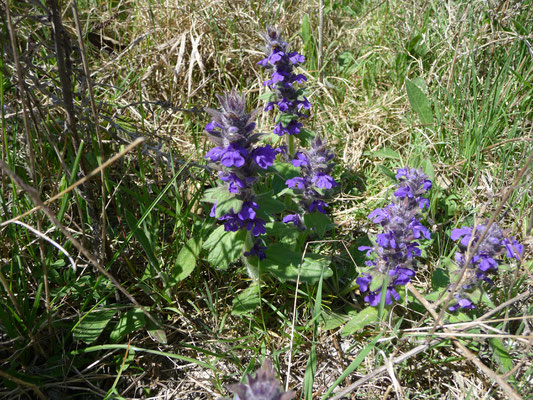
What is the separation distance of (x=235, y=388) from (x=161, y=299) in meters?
1.35

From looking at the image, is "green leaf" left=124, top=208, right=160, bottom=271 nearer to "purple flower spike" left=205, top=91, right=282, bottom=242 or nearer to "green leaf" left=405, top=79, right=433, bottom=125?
"purple flower spike" left=205, top=91, right=282, bottom=242

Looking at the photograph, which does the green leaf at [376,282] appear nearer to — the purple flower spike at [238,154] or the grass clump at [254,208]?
the grass clump at [254,208]

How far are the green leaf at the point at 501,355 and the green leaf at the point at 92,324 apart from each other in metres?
1.96

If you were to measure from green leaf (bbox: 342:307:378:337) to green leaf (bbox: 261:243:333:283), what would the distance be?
28cm

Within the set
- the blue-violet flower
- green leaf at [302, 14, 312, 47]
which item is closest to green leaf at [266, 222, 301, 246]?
the blue-violet flower

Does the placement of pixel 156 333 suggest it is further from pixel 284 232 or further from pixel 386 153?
pixel 386 153

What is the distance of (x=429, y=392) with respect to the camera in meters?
2.20

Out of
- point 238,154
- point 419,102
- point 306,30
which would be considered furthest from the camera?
point 306,30

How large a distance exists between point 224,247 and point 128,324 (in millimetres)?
677

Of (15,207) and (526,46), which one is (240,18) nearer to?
(526,46)

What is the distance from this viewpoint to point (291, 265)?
2.48 m

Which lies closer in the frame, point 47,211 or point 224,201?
point 47,211

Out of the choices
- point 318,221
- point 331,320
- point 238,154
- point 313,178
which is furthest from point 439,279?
point 238,154

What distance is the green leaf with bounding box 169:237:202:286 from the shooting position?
2527 mm
